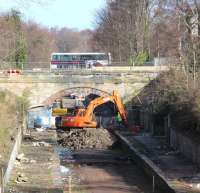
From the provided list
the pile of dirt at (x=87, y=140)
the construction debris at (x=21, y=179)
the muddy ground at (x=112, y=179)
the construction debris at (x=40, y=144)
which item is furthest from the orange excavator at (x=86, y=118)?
the construction debris at (x=21, y=179)

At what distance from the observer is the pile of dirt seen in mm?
41250

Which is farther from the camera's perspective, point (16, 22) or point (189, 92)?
point (16, 22)

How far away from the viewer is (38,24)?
123 metres

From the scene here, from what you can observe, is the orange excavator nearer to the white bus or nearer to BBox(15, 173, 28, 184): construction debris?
→ BBox(15, 173, 28, 184): construction debris

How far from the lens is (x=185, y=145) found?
32156 mm

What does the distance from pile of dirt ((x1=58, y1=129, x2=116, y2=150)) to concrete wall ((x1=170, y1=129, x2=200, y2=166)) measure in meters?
5.86

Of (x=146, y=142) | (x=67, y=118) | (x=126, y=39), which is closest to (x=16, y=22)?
(x=126, y=39)

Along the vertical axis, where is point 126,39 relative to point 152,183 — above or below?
above

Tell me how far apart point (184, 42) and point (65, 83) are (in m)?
10.2

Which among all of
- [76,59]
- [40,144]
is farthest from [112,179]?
[76,59]

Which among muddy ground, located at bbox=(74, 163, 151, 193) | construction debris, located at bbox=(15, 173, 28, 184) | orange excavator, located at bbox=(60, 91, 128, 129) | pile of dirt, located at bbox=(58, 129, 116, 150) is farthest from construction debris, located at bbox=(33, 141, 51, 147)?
construction debris, located at bbox=(15, 173, 28, 184)

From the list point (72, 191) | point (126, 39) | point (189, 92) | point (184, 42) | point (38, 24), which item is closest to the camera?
point (72, 191)

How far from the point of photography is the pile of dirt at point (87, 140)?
41.2m

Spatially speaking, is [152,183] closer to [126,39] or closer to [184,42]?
[184,42]
